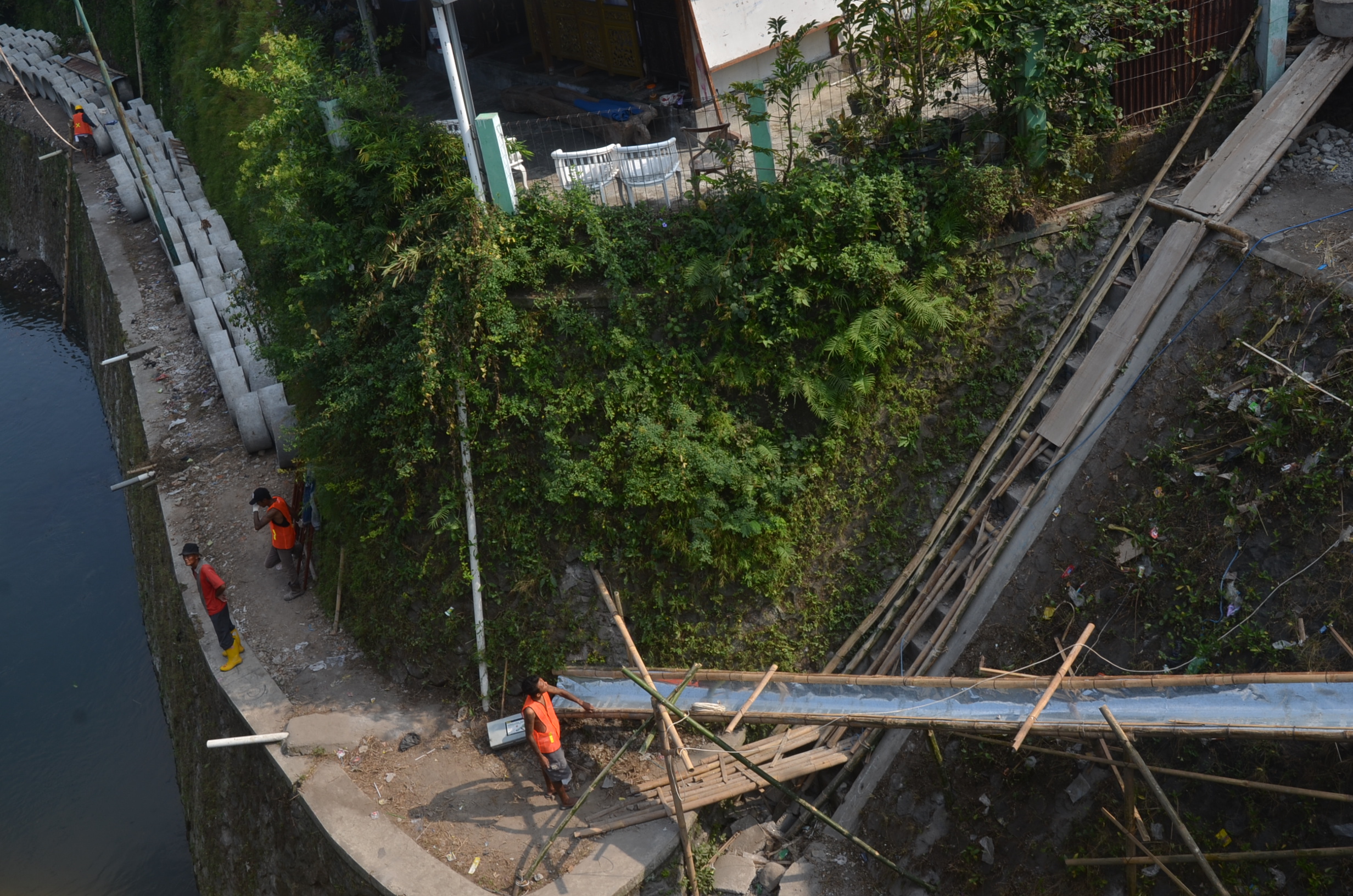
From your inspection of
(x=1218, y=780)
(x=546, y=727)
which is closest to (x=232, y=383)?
(x=546, y=727)

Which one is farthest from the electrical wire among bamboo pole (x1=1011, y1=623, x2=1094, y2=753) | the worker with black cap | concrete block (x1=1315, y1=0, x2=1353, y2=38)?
bamboo pole (x1=1011, y1=623, x2=1094, y2=753)

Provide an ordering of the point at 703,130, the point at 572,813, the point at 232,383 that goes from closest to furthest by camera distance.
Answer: the point at 572,813
the point at 703,130
the point at 232,383

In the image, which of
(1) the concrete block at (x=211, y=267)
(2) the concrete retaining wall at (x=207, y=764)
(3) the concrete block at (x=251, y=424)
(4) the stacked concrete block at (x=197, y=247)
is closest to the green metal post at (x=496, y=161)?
(4) the stacked concrete block at (x=197, y=247)

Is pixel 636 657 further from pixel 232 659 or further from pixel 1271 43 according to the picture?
pixel 1271 43

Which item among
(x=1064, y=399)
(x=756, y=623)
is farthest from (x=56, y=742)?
(x=1064, y=399)

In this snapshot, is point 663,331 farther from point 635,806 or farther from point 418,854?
point 418,854
